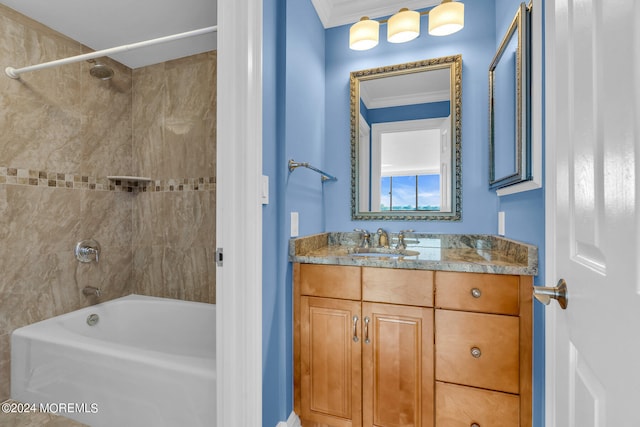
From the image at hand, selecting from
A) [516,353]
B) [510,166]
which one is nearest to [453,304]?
[516,353]

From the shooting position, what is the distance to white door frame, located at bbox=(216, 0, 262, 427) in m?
1.08

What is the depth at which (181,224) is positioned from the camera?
2.26 metres

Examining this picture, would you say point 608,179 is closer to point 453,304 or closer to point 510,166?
point 453,304

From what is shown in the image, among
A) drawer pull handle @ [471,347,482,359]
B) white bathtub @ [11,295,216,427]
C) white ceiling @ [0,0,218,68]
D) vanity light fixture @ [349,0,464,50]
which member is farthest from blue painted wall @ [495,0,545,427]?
white ceiling @ [0,0,218,68]

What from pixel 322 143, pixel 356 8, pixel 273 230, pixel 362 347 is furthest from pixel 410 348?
pixel 356 8

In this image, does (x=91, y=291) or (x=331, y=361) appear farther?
(x=91, y=291)

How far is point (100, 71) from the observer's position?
6.65 feet

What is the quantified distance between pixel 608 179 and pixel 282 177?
3.73 ft

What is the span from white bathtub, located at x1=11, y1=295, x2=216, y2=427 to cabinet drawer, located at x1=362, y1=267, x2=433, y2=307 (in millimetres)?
773

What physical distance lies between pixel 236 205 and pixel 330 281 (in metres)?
0.60

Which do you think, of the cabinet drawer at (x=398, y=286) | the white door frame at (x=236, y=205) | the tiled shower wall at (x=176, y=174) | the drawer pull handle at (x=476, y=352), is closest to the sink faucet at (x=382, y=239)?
the cabinet drawer at (x=398, y=286)

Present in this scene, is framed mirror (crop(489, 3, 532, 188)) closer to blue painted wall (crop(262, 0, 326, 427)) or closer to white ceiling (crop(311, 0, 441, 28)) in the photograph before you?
white ceiling (crop(311, 0, 441, 28))

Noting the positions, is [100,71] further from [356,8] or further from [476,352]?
[476,352]

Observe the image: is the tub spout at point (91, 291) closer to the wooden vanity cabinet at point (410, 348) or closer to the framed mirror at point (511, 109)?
the wooden vanity cabinet at point (410, 348)
